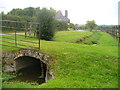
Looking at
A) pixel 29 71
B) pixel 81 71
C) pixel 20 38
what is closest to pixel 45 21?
pixel 20 38

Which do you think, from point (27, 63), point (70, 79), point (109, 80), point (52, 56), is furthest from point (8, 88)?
point (27, 63)

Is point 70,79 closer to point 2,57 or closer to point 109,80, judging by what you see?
point 109,80

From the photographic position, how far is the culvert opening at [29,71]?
28.7ft

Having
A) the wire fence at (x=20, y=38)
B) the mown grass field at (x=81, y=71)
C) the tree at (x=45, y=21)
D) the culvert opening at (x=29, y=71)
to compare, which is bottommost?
the culvert opening at (x=29, y=71)

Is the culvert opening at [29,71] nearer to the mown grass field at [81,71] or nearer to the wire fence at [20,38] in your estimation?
the wire fence at [20,38]

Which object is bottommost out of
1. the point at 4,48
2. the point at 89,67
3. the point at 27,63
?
the point at 27,63

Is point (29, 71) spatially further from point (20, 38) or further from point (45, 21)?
point (45, 21)

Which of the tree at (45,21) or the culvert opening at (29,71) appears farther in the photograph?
the tree at (45,21)

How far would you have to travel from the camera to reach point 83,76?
21.0 ft

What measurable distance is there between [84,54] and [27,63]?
5.64m

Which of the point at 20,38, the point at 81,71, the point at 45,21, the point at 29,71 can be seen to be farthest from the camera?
the point at 45,21

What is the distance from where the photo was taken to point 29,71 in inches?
407

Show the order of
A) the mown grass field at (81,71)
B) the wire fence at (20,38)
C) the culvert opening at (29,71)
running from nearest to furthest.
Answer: the mown grass field at (81,71), the culvert opening at (29,71), the wire fence at (20,38)

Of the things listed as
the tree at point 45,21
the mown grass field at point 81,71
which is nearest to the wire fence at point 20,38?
the tree at point 45,21
